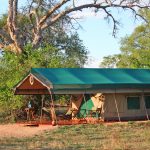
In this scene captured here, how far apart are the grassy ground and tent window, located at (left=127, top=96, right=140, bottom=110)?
5022mm

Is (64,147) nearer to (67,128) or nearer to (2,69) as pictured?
(67,128)

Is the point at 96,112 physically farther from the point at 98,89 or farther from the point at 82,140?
the point at 82,140

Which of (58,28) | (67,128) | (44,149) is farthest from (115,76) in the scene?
(58,28)

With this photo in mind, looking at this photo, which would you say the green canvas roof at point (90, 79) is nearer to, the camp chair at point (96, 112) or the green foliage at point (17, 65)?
the camp chair at point (96, 112)

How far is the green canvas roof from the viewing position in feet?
67.9

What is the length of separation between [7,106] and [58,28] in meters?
14.5

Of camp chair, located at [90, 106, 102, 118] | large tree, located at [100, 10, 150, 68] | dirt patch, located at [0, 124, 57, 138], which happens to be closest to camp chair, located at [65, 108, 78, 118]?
camp chair, located at [90, 106, 102, 118]

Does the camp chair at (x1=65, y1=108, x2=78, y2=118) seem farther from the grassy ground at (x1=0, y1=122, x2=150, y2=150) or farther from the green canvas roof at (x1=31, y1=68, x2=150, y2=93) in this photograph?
the grassy ground at (x1=0, y1=122, x2=150, y2=150)

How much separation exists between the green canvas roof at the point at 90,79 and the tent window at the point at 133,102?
101 centimetres

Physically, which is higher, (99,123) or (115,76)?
(115,76)

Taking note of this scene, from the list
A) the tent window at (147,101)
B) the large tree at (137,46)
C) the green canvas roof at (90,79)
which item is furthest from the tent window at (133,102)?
the large tree at (137,46)

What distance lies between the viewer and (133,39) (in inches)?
1976

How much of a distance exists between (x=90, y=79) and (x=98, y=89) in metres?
0.87

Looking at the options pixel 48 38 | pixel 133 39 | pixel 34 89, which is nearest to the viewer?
pixel 34 89
